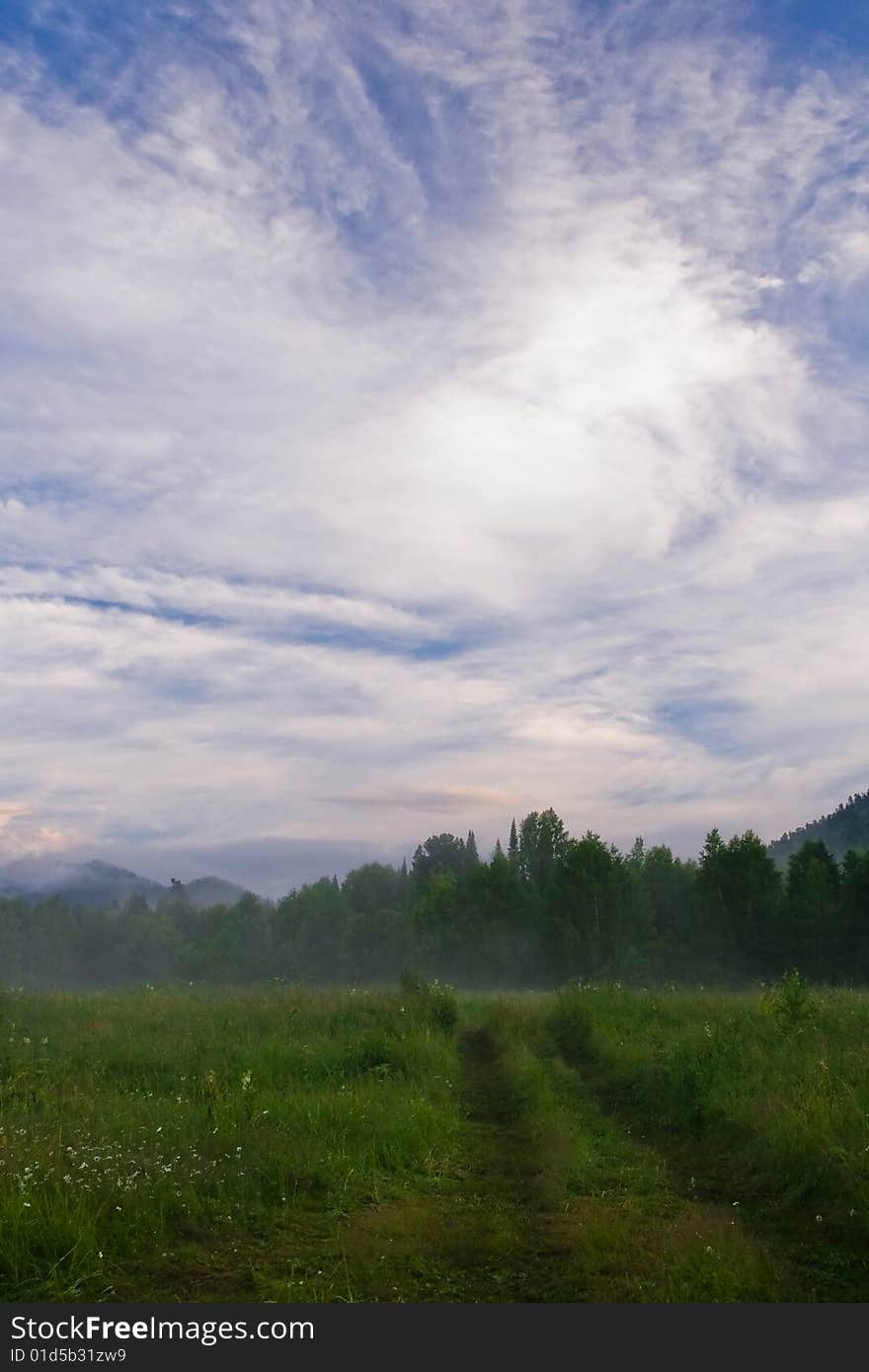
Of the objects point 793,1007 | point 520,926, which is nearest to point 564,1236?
point 793,1007

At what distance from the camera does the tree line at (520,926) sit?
59406 millimetres

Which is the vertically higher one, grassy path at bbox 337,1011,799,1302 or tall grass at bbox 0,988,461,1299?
tall grass at bbox 0,988,461,1299

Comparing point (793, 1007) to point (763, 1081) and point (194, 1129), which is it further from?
point (194, 1129)

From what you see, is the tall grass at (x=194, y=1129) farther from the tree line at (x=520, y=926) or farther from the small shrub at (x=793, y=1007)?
the tree line at (x=520, y=926)

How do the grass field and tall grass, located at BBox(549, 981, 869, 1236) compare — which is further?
tall grass, located at BBox(549, 981, 869, 1236)

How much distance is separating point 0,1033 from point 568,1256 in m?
15.1

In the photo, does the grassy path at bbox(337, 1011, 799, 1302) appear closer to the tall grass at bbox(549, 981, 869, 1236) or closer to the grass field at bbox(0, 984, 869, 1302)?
the grass field at bbox(0, 984, 869, 1302)

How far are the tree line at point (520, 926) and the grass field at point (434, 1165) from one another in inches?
1275

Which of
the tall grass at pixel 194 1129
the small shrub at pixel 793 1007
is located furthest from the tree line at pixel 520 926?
the small shrub at pixel 793 1007

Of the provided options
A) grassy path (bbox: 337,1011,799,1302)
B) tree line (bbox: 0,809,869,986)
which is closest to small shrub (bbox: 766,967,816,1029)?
grassy path (bbox: 337,1011,799,1302)

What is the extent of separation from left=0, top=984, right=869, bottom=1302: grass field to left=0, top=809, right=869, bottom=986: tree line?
32.4 metres

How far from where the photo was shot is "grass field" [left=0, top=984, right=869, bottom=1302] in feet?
23.4

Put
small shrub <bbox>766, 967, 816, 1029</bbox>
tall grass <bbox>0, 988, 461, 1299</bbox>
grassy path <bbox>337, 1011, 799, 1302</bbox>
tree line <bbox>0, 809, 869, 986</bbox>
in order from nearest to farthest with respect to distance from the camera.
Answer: grassy path <bbox>337, 1011, 799, 1302</bbox>
tall grass <bbox>0, 988, 461, 1299</bbox>
small shrub <bbox>766, 967, 816, 1029</bbox>
tree line <bbox>0, 809, 869, 986</bbox>

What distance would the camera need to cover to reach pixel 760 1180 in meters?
9.99
